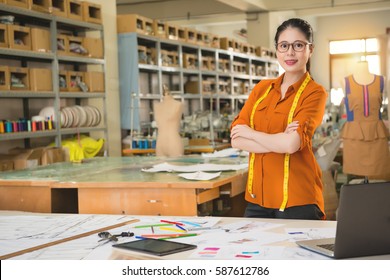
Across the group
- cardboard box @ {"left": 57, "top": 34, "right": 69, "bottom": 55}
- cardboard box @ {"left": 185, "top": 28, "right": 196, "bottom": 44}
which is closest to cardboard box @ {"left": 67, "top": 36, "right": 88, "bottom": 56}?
cardboard box @ {"left": 57, "top": 34, "right": 69, "bottom": 55}

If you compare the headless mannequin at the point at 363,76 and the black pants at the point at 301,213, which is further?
the headless mannequin at the point at 363,76

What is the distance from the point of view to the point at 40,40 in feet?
18.9

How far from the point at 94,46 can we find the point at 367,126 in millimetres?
3248

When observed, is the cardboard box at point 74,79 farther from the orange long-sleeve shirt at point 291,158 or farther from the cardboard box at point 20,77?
the orange long-sleeve shirt at point 291,158

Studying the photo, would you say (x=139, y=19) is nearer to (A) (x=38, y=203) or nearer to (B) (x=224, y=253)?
(A) (x=38, y=203)

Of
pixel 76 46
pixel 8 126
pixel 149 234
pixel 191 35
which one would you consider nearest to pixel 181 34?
pixel 191 35

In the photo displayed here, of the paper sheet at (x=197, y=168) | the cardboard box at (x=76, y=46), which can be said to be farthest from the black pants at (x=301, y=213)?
the cardboard box at (x=76, y=46)

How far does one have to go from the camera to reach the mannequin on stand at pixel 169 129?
5758 mm

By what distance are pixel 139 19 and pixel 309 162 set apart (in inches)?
208

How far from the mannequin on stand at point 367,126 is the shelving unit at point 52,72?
2.94 meters

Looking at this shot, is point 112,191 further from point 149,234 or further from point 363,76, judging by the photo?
point 363,76

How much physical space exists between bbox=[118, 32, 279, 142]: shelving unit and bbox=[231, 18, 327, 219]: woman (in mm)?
4247

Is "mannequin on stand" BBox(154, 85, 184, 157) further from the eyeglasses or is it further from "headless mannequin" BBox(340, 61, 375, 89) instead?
the eyeglasses
